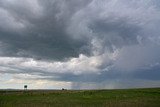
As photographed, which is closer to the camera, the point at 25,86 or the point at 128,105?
the point at 128,105

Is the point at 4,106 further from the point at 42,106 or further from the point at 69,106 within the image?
the point at 69,106

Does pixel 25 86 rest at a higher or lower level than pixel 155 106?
higher

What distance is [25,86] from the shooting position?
173m

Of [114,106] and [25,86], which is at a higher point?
[25,86]

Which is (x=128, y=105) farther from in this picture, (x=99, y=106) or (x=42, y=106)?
(x=42, y=106)

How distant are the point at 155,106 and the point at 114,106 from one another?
349 inches

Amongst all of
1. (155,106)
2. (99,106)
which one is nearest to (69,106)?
(99,106)

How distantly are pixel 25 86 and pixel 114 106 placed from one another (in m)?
120

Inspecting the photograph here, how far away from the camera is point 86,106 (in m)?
60.9

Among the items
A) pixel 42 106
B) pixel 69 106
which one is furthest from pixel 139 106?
pixel 42 106

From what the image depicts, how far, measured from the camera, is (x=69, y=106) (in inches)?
2389

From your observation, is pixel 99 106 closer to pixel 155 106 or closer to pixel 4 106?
pixel 155 106

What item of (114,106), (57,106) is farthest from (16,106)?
(114,106)

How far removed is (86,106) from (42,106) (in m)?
9.16
